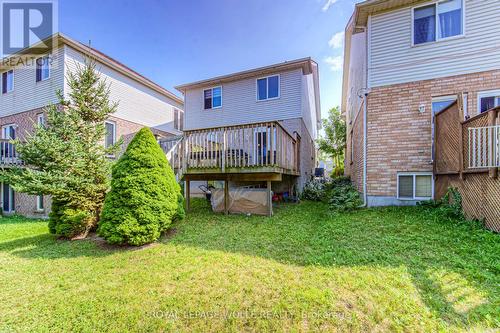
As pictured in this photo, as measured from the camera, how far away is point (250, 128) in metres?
7.21

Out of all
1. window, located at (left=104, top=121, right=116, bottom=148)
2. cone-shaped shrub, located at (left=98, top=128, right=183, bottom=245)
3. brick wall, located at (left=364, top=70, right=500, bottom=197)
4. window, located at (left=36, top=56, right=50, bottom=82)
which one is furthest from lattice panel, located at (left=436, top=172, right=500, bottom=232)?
window, located at (left=36, top=56, right=50, bottom=82)

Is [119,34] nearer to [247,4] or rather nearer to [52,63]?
[52,63]

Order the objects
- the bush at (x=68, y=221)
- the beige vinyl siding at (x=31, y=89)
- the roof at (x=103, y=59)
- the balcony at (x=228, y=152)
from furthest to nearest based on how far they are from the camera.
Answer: the beige vinyl siding at (x=31, y=89), the roof at (x=103, y=59), the balcony at (x=228, y=152), the bush at (x=68, y=221)

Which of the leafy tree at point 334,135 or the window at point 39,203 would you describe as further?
the leafy tree at point 334,135

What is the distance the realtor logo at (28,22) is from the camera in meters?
9.20

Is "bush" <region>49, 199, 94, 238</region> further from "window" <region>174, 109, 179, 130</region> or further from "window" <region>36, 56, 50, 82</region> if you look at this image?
"window" <region>174, 109, 179, 130</region>

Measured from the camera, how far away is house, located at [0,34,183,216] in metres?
9.74

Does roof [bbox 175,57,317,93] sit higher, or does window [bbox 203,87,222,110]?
roof [bbox 175,57,317,93]

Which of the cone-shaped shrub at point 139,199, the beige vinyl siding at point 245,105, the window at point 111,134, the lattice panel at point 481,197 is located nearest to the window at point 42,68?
the window at point 111,134

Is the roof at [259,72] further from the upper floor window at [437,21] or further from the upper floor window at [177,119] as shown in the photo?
the upper floor window at [437,21]

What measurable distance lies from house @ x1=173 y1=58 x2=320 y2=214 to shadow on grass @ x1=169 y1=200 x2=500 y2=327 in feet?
5.70

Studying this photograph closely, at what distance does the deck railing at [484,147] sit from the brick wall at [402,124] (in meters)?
1.84

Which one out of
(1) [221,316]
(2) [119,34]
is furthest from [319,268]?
(2) [119,34]

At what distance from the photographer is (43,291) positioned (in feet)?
10.8
